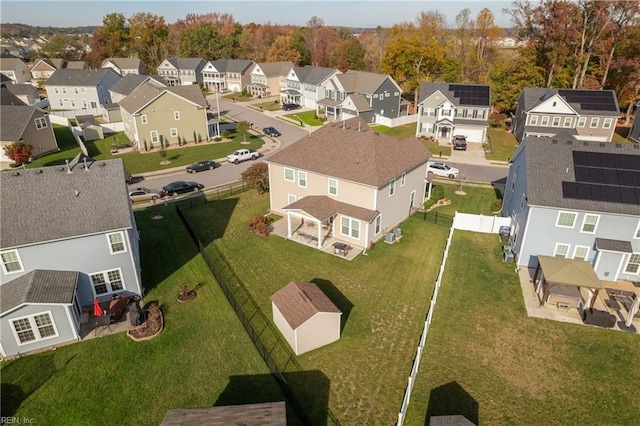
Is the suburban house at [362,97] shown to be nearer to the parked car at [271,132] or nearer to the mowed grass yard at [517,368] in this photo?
the parked car at [271,132]

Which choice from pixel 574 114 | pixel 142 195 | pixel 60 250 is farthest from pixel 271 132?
pixel 60 250

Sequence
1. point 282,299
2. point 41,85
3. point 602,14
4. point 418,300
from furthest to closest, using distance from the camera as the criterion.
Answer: point 41,85 < point 602,14 < point 418,300 < point 282,299

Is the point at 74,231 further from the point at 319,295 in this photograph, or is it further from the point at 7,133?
the point at 7,133

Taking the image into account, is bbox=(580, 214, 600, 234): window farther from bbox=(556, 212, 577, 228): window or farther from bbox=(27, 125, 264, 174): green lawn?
bbox=(27, 125, 264, 174): green lawn

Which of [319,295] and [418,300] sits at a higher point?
[319,295]

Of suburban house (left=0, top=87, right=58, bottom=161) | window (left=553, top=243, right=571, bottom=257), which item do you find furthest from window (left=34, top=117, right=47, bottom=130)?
window (left=553, top=243, right=571, bottom=257)

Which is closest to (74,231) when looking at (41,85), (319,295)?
(319,295)
